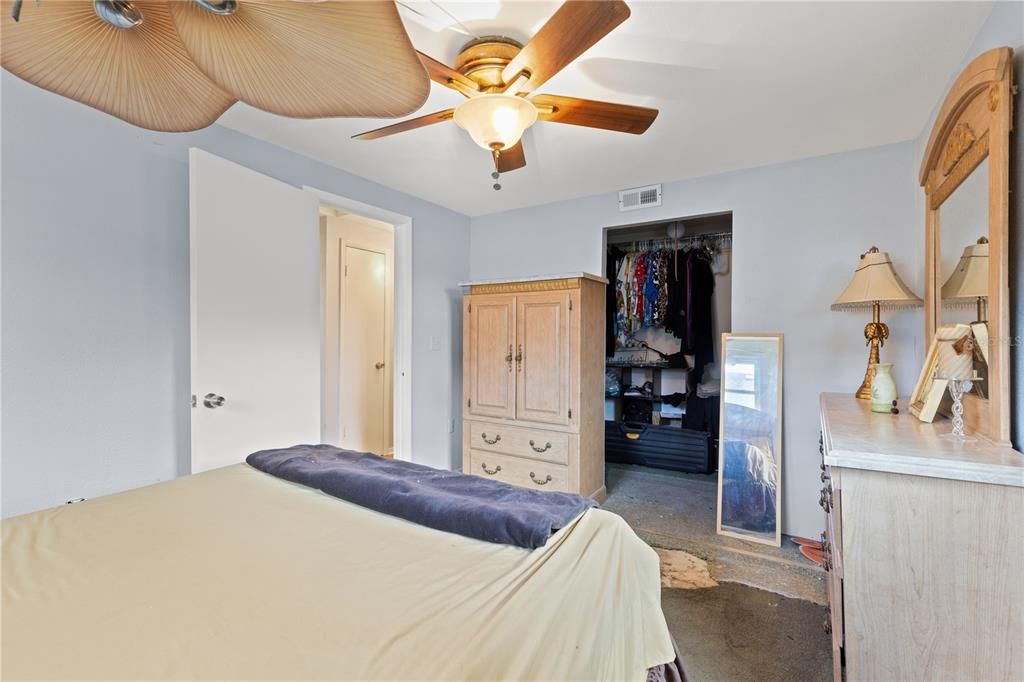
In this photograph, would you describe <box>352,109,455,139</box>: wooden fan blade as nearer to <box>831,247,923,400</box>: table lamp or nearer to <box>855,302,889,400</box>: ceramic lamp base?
<box>831,247,923,400</box>: table lamp

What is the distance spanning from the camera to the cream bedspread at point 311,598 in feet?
2.20

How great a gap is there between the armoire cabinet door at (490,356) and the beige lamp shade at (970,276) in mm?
2162

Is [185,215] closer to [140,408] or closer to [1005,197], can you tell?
[140,408]

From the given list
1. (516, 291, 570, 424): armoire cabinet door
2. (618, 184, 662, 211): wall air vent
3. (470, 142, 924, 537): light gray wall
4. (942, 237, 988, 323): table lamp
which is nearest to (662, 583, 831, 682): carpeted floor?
(470, 142, 924, 537): light gray wall

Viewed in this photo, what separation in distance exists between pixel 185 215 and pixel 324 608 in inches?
83.2

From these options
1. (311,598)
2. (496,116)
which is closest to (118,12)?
(496,116)

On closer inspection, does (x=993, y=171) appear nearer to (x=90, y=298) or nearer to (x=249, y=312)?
(x=249, y=312)

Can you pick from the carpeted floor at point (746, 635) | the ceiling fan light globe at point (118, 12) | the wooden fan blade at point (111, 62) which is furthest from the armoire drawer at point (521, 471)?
the ceiling fan light globe at point (118, 12)

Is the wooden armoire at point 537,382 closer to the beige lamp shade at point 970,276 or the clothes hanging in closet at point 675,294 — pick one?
the clothes hanging in closet at point 675,294

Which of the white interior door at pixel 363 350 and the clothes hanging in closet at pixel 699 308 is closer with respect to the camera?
the clothes hanging in closet at pixel 699 308

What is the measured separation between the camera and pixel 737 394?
2.71m

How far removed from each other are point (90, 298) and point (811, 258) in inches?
143

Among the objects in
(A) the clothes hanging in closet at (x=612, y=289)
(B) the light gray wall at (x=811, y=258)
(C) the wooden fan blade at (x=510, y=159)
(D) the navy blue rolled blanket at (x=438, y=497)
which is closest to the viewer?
(D) the navy blue rolled blanket at (x=438, y=497)

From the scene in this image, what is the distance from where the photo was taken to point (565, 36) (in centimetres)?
120
